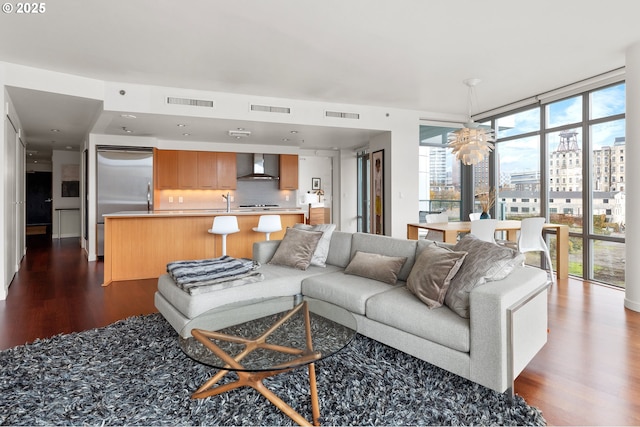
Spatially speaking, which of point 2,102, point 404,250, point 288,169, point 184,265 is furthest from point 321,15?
point 288,169

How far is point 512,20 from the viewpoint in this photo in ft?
10.4

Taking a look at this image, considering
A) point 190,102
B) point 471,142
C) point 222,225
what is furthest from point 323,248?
point 190,102

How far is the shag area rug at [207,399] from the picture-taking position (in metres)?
1.78

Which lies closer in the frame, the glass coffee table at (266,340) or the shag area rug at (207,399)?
the glass coffee table at (266,340)

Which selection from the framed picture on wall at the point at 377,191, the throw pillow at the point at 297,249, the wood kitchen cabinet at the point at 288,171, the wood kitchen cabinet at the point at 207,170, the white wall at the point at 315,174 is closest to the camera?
the throw pillow at the point at 297,249

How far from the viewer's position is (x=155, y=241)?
16.6 feet

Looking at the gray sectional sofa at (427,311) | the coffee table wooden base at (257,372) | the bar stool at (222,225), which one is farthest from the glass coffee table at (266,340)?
the bar stool at (222,225)

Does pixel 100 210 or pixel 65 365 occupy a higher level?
pixel 100 210

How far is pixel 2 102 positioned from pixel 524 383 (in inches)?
219

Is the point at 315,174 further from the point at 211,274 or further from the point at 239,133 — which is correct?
the point at 211,274

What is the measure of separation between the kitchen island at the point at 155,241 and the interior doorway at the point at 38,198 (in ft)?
27.3

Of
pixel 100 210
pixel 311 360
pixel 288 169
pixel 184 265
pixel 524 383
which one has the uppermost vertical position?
pixel 288 169

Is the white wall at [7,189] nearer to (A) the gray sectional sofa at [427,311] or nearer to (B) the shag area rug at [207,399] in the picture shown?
(B) the shag area rug at [207,399]

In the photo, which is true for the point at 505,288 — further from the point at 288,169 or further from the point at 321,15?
the point at 288,169
